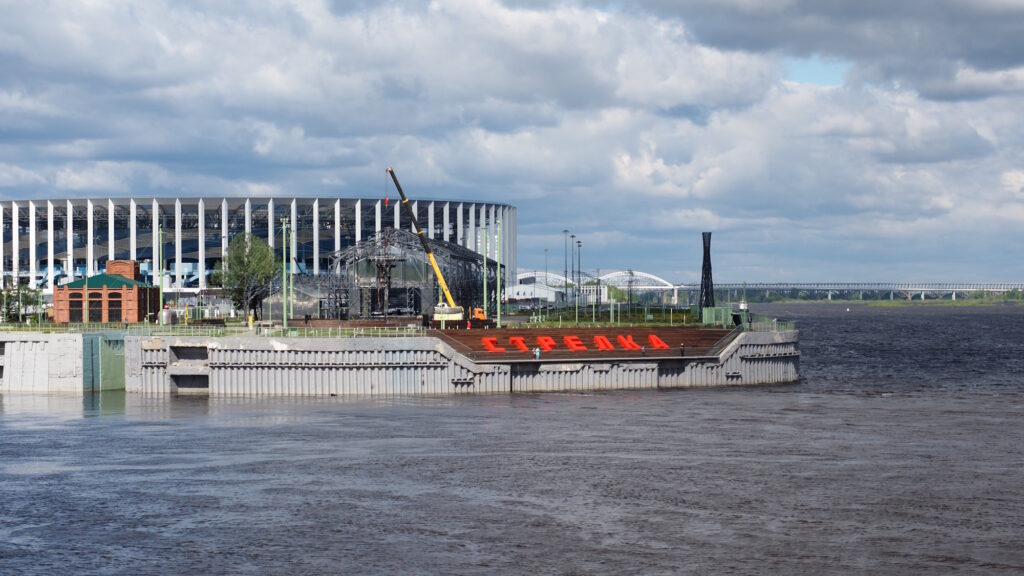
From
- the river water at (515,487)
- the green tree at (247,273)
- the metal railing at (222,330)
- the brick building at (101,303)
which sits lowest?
the river water at (515,487)

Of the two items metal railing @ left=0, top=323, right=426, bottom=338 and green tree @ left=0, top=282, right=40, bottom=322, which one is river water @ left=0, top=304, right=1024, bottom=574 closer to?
metal railing @ left=0, top=323, right=426, bottom=338

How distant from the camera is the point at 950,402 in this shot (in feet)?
281

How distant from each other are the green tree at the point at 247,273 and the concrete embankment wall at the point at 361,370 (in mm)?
69991

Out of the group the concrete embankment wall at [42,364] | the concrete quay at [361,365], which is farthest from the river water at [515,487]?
the concrete embankment wall at [42,364]

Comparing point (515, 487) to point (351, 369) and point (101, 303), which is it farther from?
point (101, 303)

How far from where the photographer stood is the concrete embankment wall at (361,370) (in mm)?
88688

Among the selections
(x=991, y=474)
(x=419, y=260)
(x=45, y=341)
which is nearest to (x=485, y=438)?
Answer: (x=991, y=474)

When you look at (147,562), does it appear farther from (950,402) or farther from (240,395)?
(950,402)

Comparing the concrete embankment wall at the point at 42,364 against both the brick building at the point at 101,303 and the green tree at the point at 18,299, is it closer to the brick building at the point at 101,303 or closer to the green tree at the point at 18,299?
the brick building at the point at 101,303

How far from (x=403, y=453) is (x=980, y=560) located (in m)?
29.5

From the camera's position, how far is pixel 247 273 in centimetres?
16525

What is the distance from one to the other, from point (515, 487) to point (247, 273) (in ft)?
389

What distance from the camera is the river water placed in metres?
41.9

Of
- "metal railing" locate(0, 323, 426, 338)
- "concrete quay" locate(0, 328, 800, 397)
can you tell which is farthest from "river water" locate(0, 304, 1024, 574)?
"metal railing" locate(0, 323, 426, 338)
